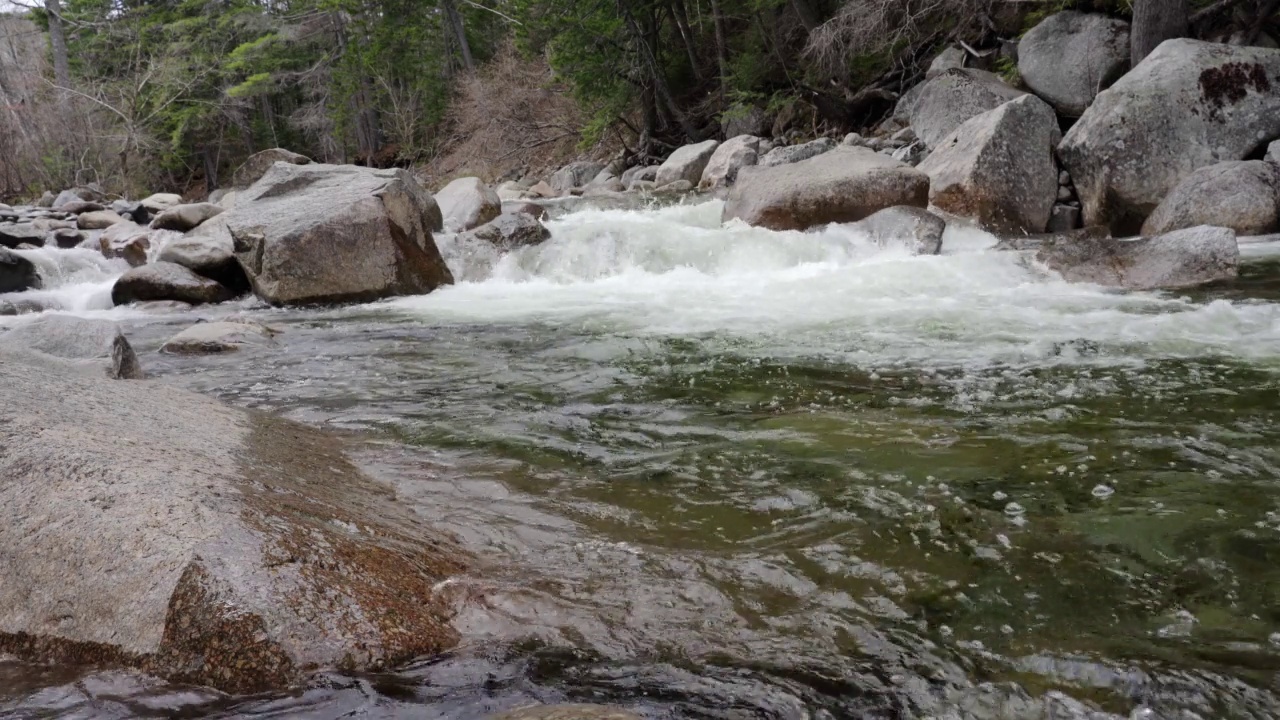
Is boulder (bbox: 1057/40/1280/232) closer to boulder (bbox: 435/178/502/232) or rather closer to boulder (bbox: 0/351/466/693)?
boulder (bbox: 435/178/502/232)

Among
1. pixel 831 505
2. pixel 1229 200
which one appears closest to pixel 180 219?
pixel 831 505

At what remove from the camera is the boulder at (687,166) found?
1753 cm

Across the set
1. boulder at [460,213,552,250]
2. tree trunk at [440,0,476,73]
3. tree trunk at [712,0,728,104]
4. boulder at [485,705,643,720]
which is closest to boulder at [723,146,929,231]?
boulder at [460,213,552,250]

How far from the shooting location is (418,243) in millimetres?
9195

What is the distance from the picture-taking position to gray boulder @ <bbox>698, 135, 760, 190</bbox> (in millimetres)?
16094

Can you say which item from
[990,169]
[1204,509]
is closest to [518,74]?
[990,169]

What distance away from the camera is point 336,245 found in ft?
27.9

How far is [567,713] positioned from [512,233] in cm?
897

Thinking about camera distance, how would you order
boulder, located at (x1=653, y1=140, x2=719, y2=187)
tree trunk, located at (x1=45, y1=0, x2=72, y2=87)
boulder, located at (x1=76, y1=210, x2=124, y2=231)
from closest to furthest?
boulder, located at (x1=76, y1=210, x2=124, y2=231) → boulder, located at (x1=653, y1=140, x2=719, y2=187) → tree trunk, located at (x1=45, y1=0, x2=72, y2=87)

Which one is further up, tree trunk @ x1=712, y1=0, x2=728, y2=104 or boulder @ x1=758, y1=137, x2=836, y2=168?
tree trunk @ x1=712, y1=0, x2=728, y2=104

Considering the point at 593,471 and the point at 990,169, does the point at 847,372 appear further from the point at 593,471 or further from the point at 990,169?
the point at 990,169

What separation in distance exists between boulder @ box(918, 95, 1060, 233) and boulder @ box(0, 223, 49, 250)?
13.4m

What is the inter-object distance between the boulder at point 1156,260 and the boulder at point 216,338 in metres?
7.18

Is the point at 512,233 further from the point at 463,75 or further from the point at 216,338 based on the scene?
the point at 463,75
